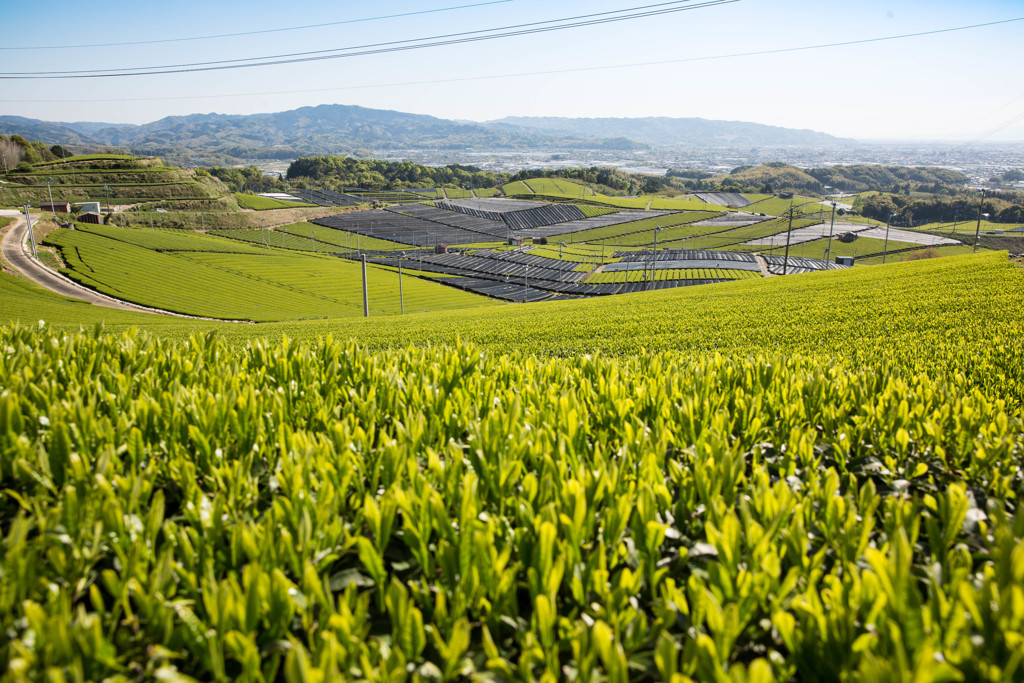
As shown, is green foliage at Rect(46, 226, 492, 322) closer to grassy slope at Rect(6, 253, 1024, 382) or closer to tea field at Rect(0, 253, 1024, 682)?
grassy slope at Rect(6, 253, 1024, 382)

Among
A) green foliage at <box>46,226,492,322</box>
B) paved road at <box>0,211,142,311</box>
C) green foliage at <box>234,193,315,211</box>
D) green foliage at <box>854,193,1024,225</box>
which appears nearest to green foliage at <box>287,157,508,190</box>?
green foliage at <box>234,193,315,211</box>

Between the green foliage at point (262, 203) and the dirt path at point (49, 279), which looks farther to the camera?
the green foliage at point (262, 203)

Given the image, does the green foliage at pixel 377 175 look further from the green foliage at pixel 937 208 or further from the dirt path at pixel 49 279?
the dirt path at pixel 49 279

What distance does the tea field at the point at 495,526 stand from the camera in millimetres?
1619

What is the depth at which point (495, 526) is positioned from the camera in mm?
2119

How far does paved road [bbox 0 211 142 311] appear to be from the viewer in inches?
1591

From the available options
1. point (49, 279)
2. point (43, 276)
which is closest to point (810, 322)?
point (49, 279)

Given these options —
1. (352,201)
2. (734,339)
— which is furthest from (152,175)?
(734,339)

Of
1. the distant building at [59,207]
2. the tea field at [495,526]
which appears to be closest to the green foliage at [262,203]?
the distant building at [59,207]

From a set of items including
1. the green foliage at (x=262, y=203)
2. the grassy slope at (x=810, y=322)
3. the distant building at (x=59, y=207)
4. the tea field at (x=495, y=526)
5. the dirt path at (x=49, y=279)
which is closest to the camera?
the tea field at (x=495, y=526)

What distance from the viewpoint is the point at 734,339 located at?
418 inches

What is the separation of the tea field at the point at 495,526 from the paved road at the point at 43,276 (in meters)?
42.9

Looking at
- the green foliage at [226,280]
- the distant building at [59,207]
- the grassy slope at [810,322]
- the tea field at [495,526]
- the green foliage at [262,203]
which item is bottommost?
the green foliage at [226,280]

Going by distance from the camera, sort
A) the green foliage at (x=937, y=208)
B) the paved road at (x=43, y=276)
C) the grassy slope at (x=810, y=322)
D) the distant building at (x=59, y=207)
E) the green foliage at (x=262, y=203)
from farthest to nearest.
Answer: the green foliage at (x=262, y=203)
the green foliage at (x=937, y=208)
the distant building at (x=59, y=207)
the paved road at (x=43, y=276)
the grassy slope at (x=810, y=322)
